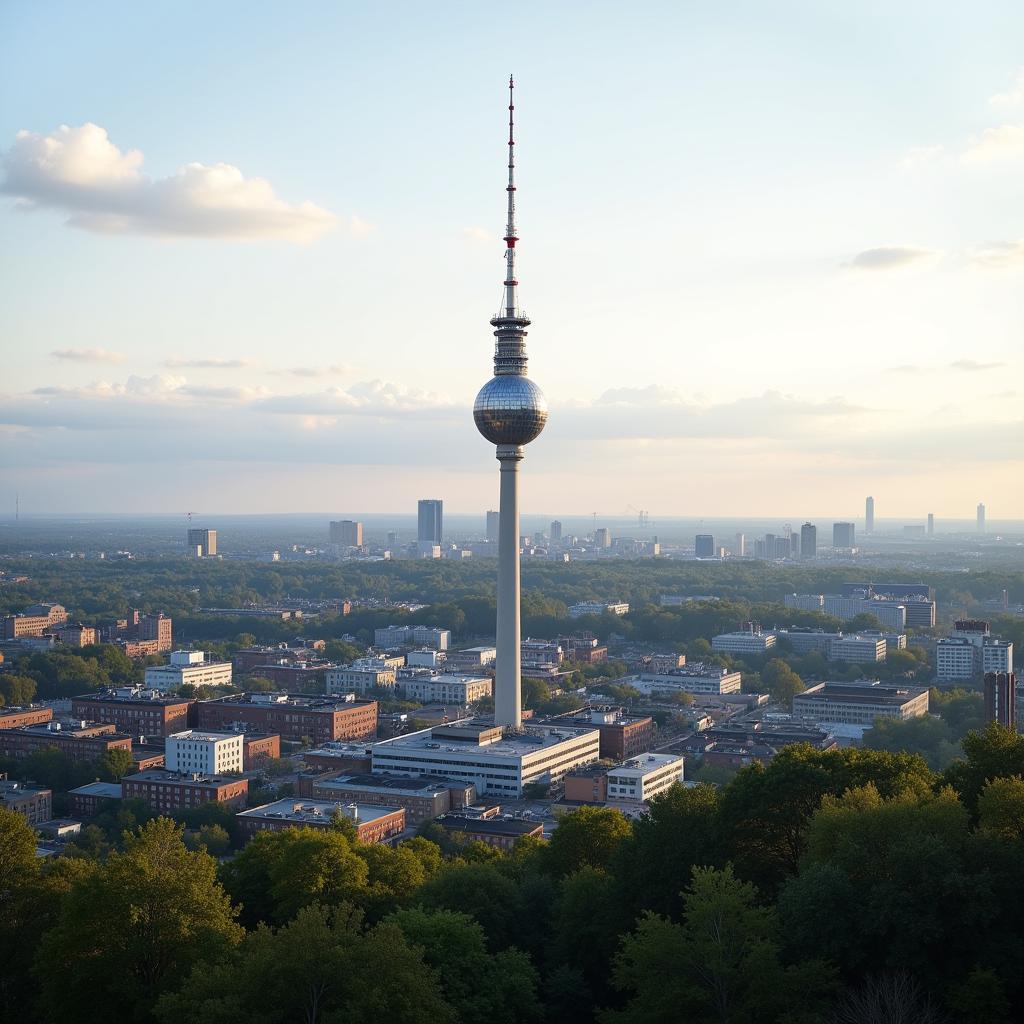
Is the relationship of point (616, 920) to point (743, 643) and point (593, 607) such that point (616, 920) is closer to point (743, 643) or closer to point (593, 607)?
point (743, 643)

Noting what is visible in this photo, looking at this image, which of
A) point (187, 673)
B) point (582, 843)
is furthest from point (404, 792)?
point (187, 673)

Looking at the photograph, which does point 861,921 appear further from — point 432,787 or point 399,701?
point 399,701

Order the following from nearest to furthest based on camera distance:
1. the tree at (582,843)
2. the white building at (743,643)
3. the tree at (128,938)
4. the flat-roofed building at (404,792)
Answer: the tree at (128,938)
the tree at (582,843)
the flat-roofed building at (404,792)
the white building at (743,643)

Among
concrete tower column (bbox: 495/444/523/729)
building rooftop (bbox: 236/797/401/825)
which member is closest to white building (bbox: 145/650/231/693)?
concrete tower column (bbox: 495/444/523/729)

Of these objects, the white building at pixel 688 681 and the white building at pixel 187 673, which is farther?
the white building at pixel 688 681

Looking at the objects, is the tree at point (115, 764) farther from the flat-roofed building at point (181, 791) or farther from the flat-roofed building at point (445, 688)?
the flat-roofed building at point (445, 688)

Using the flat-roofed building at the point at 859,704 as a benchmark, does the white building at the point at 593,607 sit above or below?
above

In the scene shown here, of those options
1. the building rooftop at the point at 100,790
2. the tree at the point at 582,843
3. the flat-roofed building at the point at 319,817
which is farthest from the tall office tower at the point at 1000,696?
the building rooftop at the point at 100,790
